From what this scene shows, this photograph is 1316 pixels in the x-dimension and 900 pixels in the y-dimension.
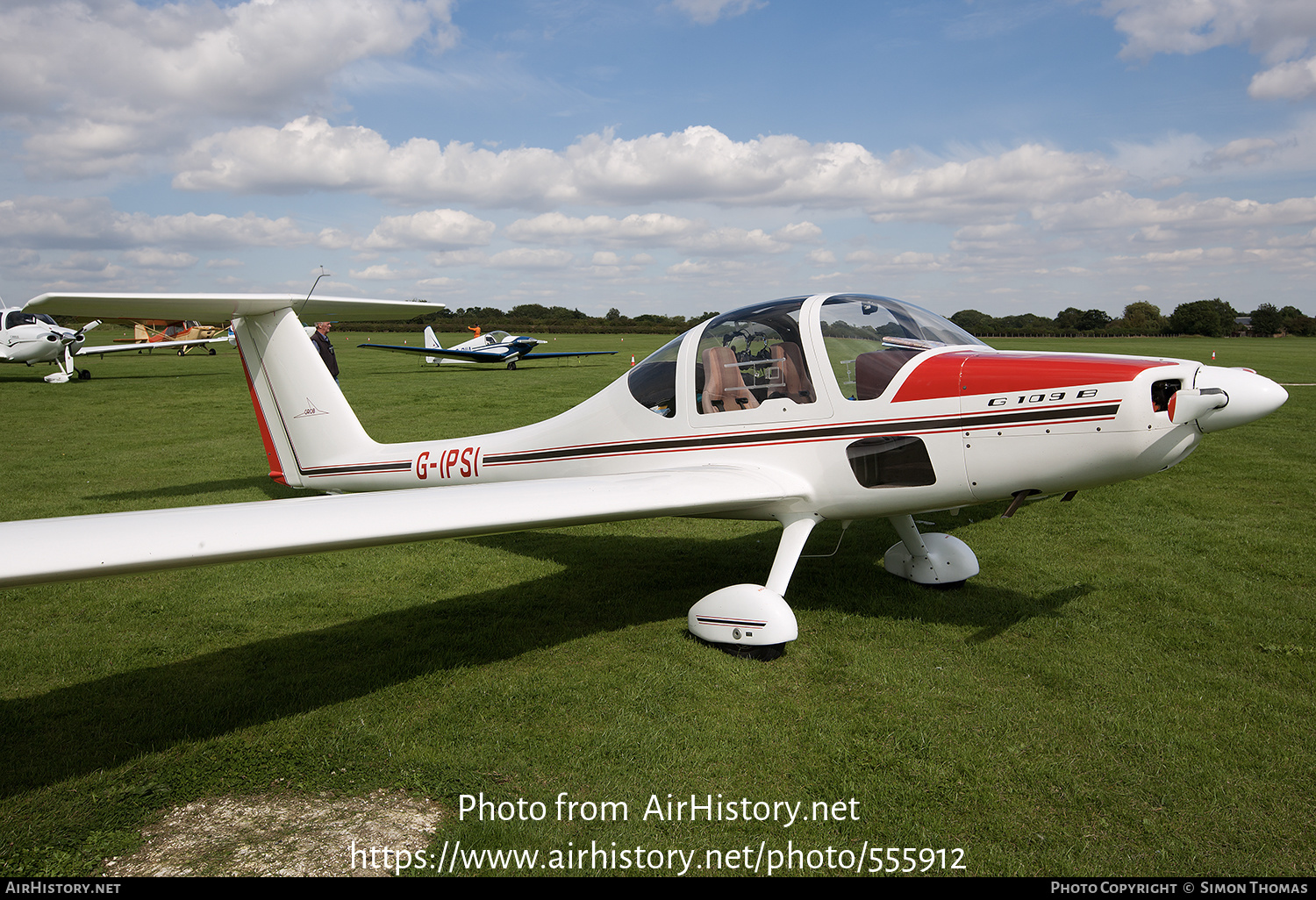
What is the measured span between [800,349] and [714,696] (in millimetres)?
2369

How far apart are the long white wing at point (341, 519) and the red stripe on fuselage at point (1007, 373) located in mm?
1127

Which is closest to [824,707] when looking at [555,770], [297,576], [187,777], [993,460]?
[555,770]

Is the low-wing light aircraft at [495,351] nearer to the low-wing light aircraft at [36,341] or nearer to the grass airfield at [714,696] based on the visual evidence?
the low-wing light aircraft at [36,341]

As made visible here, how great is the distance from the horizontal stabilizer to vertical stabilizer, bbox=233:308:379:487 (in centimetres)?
20

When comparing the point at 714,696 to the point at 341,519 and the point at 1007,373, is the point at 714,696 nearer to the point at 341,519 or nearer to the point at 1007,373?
the point at 341,519

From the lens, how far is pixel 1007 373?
451cm

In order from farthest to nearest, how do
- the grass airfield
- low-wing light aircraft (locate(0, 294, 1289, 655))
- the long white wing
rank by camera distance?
low-wing light aircraft (locate(0, 294, 1289, 655)) < the grass airfield < the long white wing

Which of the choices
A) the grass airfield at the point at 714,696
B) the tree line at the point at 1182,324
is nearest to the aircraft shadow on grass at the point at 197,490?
the grass airfield at the point at 714,696

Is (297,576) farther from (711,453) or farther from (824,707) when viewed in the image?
(824,707)

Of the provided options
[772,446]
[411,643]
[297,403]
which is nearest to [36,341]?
[297,403]

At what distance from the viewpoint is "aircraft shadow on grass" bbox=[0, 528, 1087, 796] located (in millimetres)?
3922

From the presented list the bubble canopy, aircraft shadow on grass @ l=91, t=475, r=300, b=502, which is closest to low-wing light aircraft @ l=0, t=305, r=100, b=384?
aircraft shadow on grass @ l=91, t=475, r=300, b=502

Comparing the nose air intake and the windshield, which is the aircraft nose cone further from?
the windshield

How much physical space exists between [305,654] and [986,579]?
206 inches
